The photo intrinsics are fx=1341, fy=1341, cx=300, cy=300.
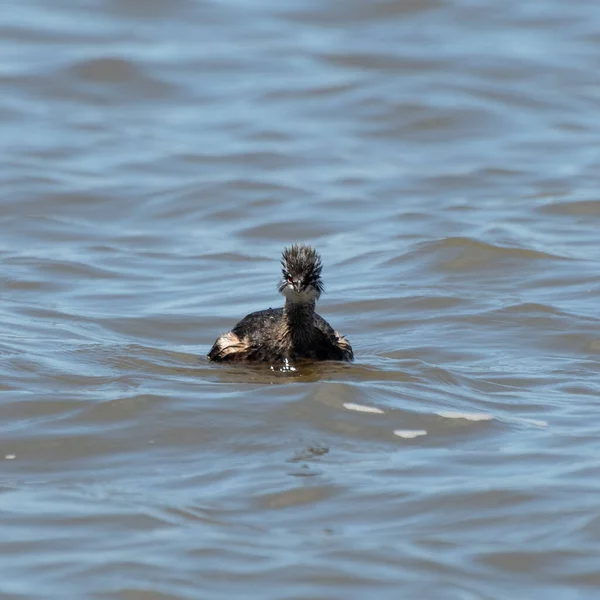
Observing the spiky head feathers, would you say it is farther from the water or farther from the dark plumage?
the water

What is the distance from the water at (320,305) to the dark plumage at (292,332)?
296 mm

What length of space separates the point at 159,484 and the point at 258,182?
11.5m

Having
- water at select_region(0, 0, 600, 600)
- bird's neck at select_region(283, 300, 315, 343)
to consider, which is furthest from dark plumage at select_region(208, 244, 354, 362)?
water at select_region(0, 0, 600, 600)

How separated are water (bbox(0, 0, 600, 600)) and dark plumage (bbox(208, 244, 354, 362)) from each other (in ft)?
0.97

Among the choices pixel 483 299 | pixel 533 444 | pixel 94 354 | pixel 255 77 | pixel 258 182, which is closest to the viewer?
pixel 533 444

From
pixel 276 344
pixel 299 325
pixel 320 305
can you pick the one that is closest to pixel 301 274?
pixel 299 325

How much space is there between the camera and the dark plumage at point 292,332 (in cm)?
1181

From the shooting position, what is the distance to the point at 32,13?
27188 millimetres

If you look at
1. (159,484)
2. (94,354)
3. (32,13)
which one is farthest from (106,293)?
(32,13)

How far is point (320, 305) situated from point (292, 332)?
2877mm

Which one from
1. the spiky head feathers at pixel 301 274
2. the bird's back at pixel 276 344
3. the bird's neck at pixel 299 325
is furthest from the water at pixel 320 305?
the spiky head feathers at pixel 301 274

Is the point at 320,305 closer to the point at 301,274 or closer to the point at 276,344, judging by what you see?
the point at 276,344

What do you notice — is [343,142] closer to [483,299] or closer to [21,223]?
[21,223]

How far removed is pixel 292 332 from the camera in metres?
12.2
